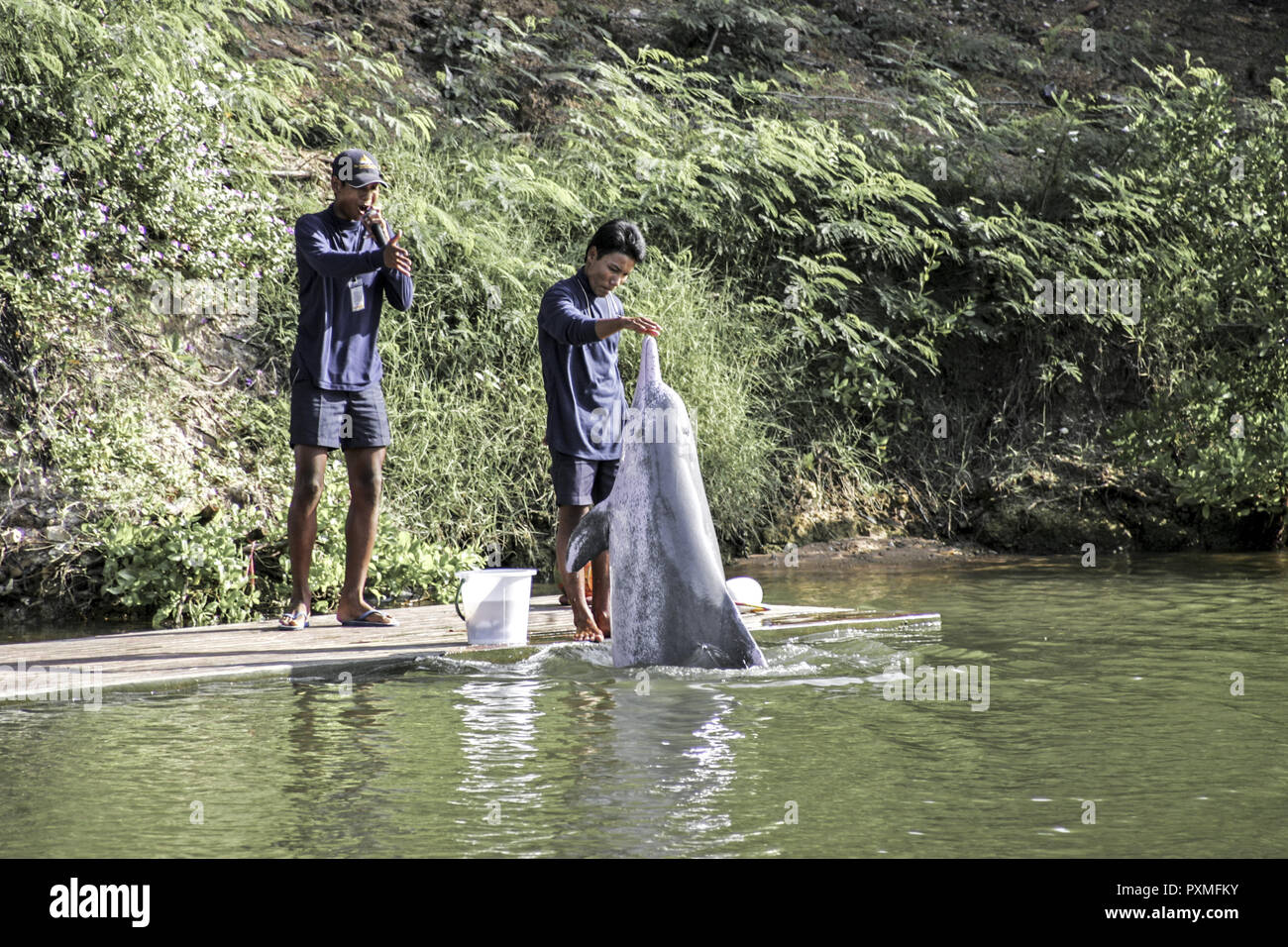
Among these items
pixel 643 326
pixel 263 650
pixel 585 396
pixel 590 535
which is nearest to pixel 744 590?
pixel 585 396

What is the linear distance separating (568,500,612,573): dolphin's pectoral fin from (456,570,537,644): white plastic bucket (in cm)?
48

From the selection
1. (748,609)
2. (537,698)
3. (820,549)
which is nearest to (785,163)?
(820,549)

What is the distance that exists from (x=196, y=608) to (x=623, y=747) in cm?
493

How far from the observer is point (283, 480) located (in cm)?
1120

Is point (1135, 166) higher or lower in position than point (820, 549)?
higher

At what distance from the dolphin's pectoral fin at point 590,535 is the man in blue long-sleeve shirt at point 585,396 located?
0.43m

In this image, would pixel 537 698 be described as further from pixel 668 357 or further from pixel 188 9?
pixel 188 9

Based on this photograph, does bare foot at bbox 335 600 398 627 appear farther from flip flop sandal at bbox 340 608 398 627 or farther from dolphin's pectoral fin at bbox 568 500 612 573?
dolphin's pectoral fin at bbox 568 500 612 573

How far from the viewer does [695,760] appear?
5.28 m

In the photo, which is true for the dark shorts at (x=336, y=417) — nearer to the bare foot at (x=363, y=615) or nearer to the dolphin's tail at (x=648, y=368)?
the bare foot at (x=363, y=615)

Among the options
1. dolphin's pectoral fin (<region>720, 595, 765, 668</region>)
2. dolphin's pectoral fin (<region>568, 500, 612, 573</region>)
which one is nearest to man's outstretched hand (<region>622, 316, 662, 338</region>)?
dolphin's pectoral fin (<region>568, 500, 612, 573</region>)

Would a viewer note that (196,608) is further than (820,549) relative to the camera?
No

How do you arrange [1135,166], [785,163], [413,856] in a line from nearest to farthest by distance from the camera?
[413,856] < [785,163] < [1135,166]

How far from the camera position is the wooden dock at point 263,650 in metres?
6.79
